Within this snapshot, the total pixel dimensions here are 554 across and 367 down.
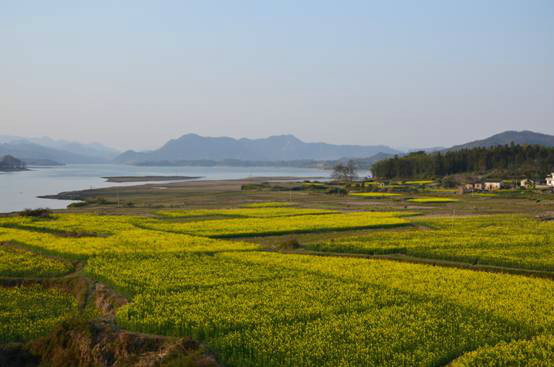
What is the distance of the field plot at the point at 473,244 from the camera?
24703mm

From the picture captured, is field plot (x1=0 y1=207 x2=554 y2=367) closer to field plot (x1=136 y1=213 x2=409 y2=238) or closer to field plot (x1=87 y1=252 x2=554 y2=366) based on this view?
field plot (x1=87 y1=252 x2=554 y2=366)

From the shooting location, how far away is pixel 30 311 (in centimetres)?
1656

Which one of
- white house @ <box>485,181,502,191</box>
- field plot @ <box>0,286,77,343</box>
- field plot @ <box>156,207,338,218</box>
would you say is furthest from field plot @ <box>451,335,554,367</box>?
white house @ <box>485,181,502,191</box>

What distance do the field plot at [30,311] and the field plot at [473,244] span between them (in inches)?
582

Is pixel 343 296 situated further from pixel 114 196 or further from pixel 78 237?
pixel 114 196

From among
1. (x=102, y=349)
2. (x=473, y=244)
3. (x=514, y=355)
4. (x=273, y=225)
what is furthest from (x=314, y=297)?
(x=273, y=225)

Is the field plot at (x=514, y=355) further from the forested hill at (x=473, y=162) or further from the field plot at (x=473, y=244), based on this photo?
the forested hill at (x=473, y=162)

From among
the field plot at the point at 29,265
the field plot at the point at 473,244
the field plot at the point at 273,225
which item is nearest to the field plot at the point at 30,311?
the field plot at the point at 29,265

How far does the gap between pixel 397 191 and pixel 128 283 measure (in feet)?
227

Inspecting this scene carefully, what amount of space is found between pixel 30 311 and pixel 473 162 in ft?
372

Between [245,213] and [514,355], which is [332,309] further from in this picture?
[245,213]

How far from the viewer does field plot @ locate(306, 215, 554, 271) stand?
81.0 ft

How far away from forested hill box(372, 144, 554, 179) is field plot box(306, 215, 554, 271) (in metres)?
73.6

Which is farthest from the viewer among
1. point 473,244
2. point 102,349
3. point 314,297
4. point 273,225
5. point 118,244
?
point 273,225
